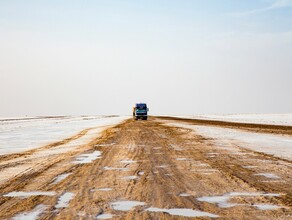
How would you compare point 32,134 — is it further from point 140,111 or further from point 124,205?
point 140,111

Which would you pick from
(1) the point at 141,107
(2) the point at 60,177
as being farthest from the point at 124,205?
(1) the point at 141,107

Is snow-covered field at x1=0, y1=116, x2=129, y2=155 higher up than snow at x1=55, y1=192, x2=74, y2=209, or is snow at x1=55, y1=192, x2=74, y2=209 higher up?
snow at x1=55, y1=192, x2=74, y2=209

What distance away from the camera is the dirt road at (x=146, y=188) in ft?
18.2

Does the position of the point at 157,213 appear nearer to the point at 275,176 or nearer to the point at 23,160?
the point at 275,176

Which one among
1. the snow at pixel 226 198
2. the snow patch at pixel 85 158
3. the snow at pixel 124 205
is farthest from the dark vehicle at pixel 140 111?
the snow at pixel 124 205

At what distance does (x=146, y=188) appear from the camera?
7363mm

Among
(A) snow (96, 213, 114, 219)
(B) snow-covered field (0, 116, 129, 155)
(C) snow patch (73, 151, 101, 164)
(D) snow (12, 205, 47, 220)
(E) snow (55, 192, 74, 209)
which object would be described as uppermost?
(A) snow (96, 213, 114, 219)

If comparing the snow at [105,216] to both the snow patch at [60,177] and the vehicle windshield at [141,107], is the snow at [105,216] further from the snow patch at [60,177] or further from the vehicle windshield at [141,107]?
the vehicle windshield at [141,107]

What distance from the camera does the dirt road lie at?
18.2 ft

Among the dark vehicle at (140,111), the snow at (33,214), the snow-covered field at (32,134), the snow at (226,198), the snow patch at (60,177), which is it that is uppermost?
the dark vehicle at (140,111)

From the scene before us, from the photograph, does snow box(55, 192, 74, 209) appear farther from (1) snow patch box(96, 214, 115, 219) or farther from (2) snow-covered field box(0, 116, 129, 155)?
(2) snow-covered field box(0, 116, 129, 155)

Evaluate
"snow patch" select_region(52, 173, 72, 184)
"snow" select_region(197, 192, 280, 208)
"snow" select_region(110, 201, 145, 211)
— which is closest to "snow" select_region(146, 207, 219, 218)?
"snow" select_region(110, 201, 145, 211)

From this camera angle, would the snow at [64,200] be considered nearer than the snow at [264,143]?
Yes

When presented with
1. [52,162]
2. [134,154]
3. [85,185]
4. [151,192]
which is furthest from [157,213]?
[134,154]
